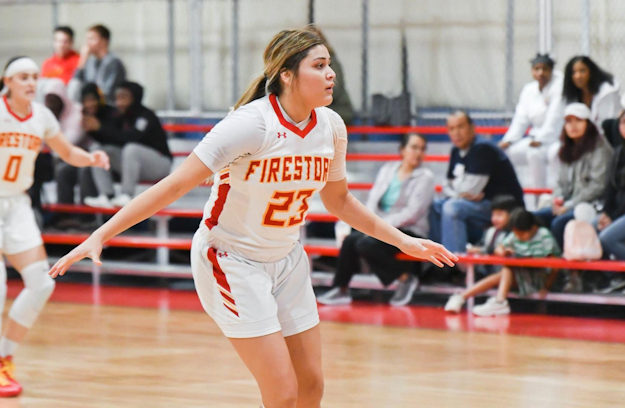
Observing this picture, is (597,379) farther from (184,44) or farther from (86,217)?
(184,44)

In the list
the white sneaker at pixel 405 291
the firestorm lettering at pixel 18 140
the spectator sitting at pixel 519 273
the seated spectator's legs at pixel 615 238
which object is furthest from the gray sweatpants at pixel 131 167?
the seated spectator's legs at pixel 615 238

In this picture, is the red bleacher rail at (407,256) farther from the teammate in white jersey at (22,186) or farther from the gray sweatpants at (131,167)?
the teammate in white jersey at (22,186)

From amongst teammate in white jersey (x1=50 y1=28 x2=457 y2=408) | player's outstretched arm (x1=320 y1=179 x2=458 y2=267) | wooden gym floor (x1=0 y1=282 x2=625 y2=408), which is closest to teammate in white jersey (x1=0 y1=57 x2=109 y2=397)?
wooden gym floor (x1=0 y1=282 x2=625 y2=408)

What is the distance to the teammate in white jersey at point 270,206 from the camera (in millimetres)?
3020

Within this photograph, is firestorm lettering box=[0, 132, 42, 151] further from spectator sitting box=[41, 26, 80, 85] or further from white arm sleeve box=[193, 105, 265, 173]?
spectator sitting box=[41, 26, 80, 85]

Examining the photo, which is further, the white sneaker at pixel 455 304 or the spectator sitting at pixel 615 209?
the white sneaker at pixel 455 304

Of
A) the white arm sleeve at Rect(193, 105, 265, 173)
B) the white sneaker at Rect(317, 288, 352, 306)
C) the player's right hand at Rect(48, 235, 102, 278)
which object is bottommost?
the white sneaker at Rect(317, 288, 352, 306)

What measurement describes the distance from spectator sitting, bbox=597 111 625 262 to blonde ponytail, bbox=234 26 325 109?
4.14 meters

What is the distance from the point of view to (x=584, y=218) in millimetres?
6875

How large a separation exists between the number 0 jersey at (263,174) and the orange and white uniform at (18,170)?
2225 millimetres

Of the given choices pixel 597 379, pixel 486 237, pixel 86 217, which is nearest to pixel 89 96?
pixel 86 217

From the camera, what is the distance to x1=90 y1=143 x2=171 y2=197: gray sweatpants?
28.8ft

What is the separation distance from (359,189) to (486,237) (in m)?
1.59

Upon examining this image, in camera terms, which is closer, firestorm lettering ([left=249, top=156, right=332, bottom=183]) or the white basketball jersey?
firestorm lettering ([left=249, top=156, right=332, bottom=183])
